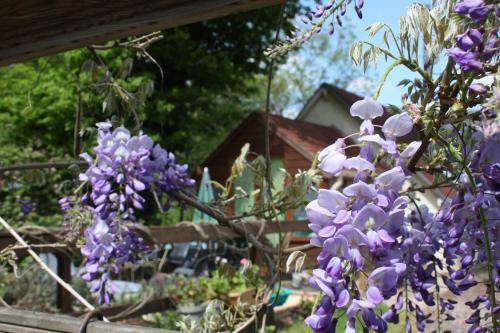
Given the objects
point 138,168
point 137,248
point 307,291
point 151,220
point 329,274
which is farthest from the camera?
point 151,220

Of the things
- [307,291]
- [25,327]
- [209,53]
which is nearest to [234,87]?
[209,53]

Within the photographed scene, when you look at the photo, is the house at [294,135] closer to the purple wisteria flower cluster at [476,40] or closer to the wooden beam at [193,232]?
the wooden beam at [193,232]

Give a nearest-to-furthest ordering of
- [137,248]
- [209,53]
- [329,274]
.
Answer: [329,274]
[137,248]
[209,53]

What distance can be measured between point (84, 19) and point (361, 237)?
31.1 inches

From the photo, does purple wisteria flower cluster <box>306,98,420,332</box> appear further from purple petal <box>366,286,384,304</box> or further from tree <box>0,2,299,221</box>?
tree <box>0,2,299,221</box>

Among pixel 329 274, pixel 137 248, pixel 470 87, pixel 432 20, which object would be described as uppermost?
pixel 432 20

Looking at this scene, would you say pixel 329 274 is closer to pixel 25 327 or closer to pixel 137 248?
pixel 25 327

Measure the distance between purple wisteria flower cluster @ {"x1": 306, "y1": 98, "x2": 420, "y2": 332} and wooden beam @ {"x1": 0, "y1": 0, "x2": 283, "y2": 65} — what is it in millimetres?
361

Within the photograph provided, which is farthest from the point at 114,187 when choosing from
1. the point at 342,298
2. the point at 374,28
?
the point at 342,298

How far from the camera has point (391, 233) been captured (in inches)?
26.7

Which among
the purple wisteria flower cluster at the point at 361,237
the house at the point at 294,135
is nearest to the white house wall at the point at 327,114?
the house at the point at 294,135

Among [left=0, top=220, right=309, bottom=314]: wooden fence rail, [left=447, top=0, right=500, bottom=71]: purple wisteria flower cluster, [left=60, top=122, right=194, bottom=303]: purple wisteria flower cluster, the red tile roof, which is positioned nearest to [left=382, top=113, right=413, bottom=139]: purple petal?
[left=447, top=0, right=500, bottom=71]: purple wisteria flower cluster

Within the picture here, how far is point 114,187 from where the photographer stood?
68.9 inches

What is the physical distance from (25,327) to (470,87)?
765 millimetres
